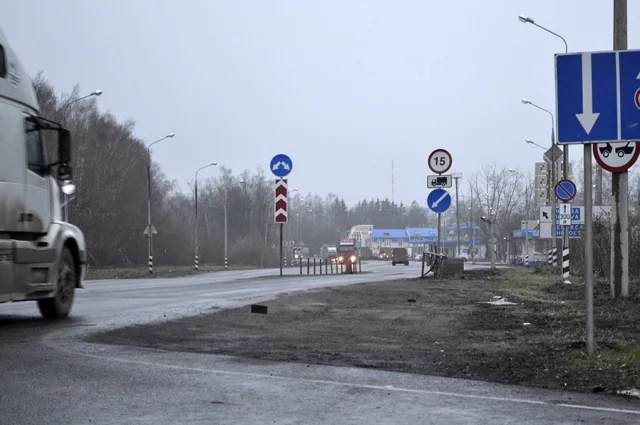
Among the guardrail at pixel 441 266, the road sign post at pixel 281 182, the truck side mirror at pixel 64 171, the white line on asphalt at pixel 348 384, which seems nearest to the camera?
the white line on asphalt at pixel 348 384

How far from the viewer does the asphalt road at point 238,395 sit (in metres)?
5.46

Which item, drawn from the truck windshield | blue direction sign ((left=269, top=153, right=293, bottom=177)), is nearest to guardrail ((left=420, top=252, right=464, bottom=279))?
blue direction sign ((left=269, top=153, right=293, bottom=177))

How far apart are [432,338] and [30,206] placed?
546cm

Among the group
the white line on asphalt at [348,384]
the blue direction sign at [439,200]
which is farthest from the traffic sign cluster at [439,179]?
the white line on asphalt at [348,384]

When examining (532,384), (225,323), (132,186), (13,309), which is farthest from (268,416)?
(132,186)

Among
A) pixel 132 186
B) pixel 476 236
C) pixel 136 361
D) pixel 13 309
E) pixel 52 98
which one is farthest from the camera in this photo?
pixel 476 236

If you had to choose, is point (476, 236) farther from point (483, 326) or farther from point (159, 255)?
point (483, 326)

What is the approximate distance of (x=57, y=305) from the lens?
1205 cm

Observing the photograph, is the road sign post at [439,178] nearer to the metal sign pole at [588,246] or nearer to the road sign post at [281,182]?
the road sign post at [281,182]

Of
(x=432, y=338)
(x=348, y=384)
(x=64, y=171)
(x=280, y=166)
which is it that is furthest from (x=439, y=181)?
(x=348, y=384)

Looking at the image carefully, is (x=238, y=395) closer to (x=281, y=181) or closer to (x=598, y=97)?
(x=598, y=97)

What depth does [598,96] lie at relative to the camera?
326 inches

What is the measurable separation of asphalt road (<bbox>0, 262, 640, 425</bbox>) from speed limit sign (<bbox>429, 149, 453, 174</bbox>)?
51.5 feet

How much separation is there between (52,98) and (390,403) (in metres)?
64.9
